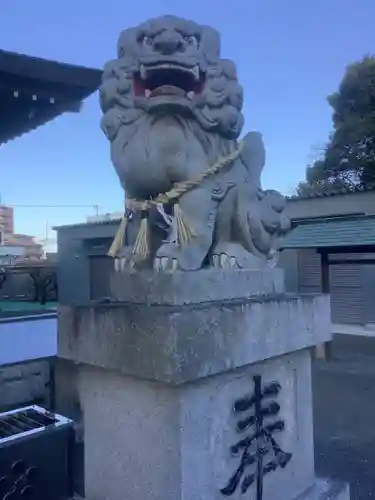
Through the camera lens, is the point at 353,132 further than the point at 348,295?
Yes

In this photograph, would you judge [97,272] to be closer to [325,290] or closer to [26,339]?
[325,290]

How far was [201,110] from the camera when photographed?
2199 millimetres

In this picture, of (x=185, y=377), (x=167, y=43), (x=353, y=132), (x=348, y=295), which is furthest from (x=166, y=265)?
(x=353, y=132)

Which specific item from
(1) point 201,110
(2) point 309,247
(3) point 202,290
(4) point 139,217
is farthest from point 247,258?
(2) point 309,247

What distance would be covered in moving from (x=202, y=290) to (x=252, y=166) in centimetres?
85

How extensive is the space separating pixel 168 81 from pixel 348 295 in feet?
35.4

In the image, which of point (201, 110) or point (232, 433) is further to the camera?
point (201, 110)

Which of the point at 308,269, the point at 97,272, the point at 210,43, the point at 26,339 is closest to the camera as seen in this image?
the point at 210,43

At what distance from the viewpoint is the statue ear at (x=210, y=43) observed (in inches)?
86.6

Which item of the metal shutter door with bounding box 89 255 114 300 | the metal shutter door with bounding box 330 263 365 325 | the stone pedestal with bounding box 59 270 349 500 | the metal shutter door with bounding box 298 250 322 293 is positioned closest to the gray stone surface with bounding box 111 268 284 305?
the stone pedestal with bounding box 59 270 349 500

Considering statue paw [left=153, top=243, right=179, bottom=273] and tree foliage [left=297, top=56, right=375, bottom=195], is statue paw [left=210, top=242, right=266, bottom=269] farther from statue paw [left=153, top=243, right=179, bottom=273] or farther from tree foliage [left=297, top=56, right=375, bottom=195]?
tree foliage [left=297, top=56, right=375, bottom=195]

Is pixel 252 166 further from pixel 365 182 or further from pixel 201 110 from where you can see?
pixel 365 182

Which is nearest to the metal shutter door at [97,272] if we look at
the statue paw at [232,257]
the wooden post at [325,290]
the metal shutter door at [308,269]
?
the metal shutter door at [308,269]

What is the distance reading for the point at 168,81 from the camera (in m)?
2.10
